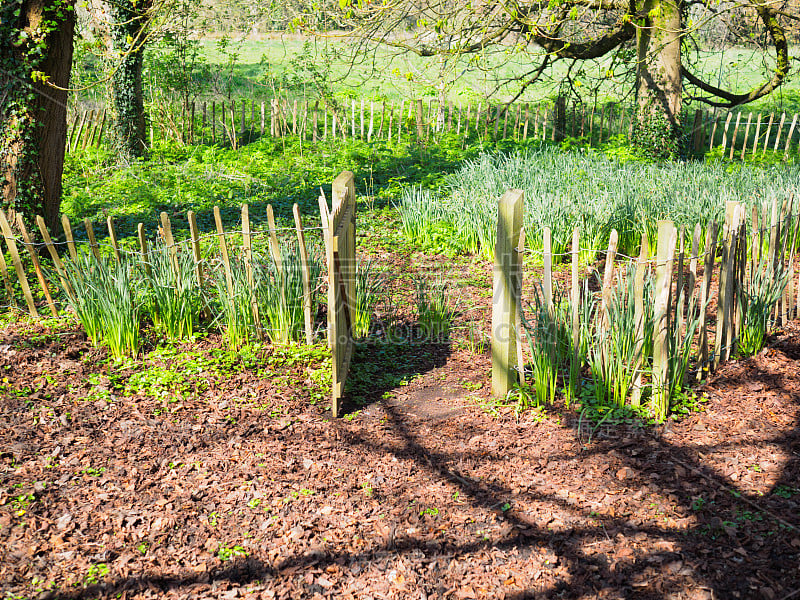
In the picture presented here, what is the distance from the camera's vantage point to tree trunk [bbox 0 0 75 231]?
5.77 meters

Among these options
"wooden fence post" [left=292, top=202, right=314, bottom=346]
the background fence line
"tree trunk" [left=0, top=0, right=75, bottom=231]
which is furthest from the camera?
the background fence line

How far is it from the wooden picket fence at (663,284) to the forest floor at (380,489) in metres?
0.23

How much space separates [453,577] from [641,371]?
1.52 metres

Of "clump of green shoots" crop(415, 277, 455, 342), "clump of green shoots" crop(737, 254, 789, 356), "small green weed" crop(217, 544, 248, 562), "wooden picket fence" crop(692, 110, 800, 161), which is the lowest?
"small green weed" crop(217, 544, 248, 562)

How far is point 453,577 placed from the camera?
8.28 ft

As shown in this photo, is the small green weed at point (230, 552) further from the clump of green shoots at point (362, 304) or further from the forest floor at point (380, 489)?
the clump of green shoots at point (362, 304)

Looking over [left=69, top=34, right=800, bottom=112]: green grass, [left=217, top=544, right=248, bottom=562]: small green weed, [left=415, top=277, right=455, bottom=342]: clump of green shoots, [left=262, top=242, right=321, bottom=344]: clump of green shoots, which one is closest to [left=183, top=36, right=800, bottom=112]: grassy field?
[left=69, top=34, right=800, bottom=112]: green grass

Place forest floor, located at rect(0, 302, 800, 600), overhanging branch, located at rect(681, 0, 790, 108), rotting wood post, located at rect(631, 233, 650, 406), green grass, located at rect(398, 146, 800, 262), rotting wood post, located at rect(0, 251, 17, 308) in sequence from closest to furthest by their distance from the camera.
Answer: forest floor, located at rect(0, 302, 800, 600), rotting wood post, located at rect(631, 233, 650, 406), rotting wood post, located at rect(0, 251, 17, 308), green grass, located at rect(398, 146, 800, 262), overhanging branch, located at rect(681, 0, 790, 108)

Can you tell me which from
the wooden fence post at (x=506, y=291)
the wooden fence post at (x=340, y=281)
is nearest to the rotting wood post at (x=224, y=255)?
the wooden fence post at (x=340, y=281)

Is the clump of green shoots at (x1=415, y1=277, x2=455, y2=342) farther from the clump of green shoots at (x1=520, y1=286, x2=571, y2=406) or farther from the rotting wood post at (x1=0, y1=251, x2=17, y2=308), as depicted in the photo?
the rotting wood post at (x1=0, y1=251, x2=17, y2=308)

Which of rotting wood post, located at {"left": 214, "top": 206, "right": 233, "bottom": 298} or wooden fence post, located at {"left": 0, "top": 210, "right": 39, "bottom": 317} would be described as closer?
rotting wood post, located at {"left": 214, "top": 206, "right": 233, "bottom": 298}

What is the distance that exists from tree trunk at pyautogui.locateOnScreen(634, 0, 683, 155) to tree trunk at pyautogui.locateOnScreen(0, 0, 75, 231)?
7.81 meters

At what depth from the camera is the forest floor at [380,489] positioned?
2.51m

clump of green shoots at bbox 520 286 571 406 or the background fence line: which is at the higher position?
the background fence line
